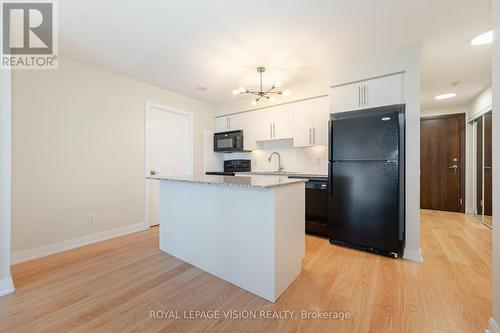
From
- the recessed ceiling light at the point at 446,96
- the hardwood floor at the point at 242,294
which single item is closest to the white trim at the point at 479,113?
the recessed ceiling light at the point at 446,96

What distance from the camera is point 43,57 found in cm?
255

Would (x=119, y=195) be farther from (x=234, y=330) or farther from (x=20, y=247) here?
(x=234, y=330)

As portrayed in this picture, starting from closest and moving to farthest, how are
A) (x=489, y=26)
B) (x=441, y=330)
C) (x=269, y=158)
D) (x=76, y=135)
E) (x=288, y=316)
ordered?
1. (x=441, y=330)
2. (x=288, y=316)
3. (x=489, y=26)
4. (x=76, y=135)
5. (x=269, y=158)

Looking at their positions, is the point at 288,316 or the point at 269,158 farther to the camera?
the point at 269,158

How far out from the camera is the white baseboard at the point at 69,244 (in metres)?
2.40

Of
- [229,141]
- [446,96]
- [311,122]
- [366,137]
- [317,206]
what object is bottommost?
[317,206]

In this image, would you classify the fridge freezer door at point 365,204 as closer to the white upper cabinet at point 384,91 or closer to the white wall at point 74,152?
the white upper cabinet at point 384,91

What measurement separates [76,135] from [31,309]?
2039 millimetres

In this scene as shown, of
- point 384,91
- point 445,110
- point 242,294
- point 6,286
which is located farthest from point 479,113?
point 6,286

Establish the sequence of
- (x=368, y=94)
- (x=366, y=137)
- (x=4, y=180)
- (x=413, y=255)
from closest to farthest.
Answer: (x=4, y=180) → (x=413, y=255) → (x=366, y=137) → (x=368, y=94)

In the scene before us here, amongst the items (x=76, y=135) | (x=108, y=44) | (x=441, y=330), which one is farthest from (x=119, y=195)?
(x=441, y=330)

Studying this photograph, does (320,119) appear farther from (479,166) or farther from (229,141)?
(479,166)

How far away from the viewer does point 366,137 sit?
2559mm

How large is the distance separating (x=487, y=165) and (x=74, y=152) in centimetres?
675
